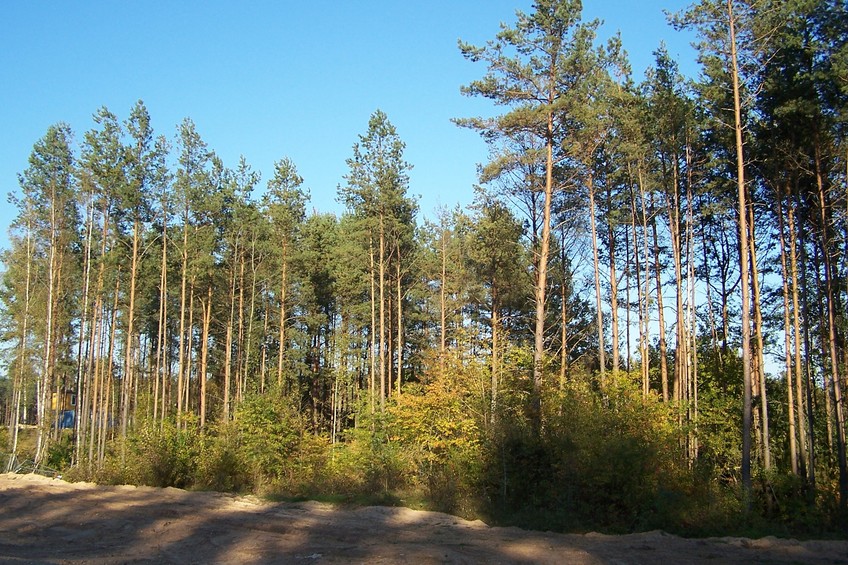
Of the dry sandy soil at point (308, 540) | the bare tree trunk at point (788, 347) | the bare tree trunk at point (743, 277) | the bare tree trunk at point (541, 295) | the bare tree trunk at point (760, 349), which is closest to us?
the dry sandy soil at point (308, 540)

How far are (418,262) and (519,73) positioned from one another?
17.1 m

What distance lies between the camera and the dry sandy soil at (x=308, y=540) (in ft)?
32.4

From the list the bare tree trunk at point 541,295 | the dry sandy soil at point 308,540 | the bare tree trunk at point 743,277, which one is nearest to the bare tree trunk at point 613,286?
the bare tree trunk at point 541,295

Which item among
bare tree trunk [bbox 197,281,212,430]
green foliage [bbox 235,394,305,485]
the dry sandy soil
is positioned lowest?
the dry sandy soil

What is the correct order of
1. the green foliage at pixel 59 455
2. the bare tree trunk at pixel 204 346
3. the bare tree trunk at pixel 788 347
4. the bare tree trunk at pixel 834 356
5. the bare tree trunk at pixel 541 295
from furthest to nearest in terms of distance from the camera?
1. the bare tree trunk at pixel 204 346
2. the green foliage at pixel 59 455
3. the bare tree trunk at pixel 788 347
4. the bare tree trunk at pixel 541 295
5. the bare tree trunk at pixel 834 356

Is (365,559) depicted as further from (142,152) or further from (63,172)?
(63,172)

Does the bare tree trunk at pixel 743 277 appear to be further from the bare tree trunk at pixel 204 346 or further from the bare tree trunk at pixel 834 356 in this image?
the bare tree trunk at pixel 204 346

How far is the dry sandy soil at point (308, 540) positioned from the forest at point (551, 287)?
1.70 m

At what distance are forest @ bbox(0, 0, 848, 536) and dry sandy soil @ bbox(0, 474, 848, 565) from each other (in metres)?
1.70

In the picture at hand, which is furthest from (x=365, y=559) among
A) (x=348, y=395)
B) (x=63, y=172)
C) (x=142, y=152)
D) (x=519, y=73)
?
(x=348, y=395)

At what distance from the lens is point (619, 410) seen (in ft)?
52.6

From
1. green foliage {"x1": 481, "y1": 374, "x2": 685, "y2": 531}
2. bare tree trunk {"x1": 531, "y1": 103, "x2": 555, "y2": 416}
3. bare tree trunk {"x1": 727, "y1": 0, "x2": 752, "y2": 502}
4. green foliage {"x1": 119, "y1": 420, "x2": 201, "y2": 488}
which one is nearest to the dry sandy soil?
green foliage {"x1": 481, "y1": 374, "x2": 685, "y2": 531}

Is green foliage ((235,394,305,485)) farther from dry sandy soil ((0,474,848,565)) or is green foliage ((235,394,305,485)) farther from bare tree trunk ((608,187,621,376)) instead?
bare tree trunk ((608,187,621,376))

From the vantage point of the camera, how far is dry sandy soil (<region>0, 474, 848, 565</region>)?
9887 mm
